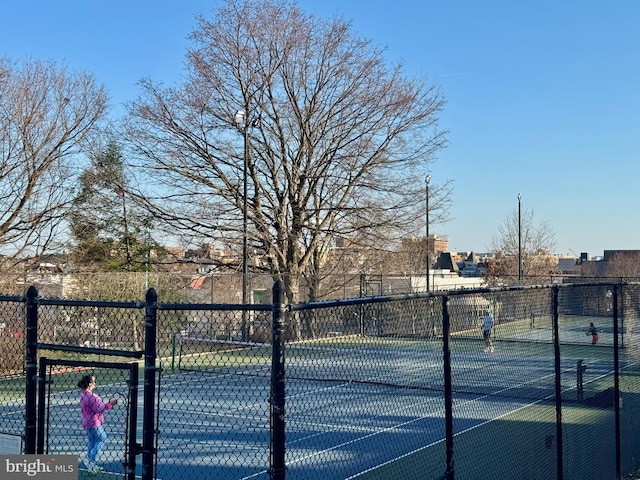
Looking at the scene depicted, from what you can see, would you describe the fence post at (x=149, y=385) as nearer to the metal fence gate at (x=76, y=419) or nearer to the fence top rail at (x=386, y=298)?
the metal fence gate at (x=76, y=419)

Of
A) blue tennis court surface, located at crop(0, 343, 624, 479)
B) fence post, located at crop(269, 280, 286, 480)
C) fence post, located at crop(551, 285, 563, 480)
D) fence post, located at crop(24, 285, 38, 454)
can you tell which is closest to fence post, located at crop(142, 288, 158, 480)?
fence post, located at crop(269, 280, 286, 480)

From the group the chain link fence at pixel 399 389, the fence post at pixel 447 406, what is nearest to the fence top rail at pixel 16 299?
the chain link fence at pixel 399 389

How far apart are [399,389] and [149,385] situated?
335cm

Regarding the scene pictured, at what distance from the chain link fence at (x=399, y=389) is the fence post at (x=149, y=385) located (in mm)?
18

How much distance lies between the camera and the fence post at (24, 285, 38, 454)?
4742mm

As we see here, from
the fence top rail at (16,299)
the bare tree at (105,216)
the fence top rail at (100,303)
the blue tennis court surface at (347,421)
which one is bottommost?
the blue tennis court surface at (347,421)

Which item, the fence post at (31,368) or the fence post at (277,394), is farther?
the fence post at (31,368)

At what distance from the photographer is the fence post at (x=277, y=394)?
3.62m

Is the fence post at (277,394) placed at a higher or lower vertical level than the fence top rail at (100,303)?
lower

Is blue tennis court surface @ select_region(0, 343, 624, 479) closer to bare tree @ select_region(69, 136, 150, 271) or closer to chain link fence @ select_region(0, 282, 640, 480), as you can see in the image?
chain link fence @ select_region(0, 282, 640, 480)

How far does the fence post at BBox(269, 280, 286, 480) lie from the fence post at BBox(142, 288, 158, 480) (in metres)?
0.88

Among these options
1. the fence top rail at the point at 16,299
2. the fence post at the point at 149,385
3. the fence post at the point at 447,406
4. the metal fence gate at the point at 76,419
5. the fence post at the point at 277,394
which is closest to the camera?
the fence post at the point at 277,394

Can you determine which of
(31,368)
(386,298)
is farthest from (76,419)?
(386,298)

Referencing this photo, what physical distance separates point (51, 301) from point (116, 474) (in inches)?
210
